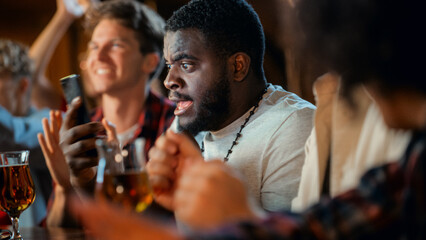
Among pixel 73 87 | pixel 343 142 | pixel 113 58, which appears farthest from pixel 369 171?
pixel 113 58

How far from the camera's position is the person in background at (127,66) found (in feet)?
7.27

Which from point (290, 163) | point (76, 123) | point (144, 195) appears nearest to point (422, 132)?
point (144, 195)

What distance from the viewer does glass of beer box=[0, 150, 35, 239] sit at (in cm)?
127

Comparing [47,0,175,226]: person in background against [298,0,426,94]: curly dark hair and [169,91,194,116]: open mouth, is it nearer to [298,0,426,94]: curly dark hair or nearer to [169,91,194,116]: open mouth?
[169,91,194,116]: open mouth

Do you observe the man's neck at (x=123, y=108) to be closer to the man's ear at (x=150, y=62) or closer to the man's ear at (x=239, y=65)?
the man's ear at (x=150, y=62)

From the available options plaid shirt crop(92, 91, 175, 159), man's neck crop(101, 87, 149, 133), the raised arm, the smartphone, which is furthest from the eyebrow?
the raised arm

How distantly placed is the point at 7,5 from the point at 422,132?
517 cm

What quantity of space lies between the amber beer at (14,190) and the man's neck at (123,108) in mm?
1008

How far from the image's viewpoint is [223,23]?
1.44 m

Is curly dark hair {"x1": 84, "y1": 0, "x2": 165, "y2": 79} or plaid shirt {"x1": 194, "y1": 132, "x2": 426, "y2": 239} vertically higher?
curly dark hair {"x1": 84, "y1": 0, "x2": 165, "y2": 79}

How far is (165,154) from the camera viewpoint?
3.18ft

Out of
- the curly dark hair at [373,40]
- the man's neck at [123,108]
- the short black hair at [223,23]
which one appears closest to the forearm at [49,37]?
the man's neck at [123,108]

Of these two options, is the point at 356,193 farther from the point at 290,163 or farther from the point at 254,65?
the point at 254,65

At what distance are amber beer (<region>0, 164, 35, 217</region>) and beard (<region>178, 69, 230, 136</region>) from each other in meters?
0.45
